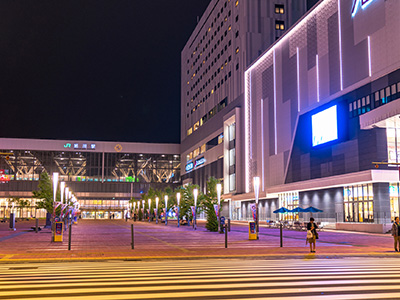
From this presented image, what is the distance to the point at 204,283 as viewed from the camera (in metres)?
12.0

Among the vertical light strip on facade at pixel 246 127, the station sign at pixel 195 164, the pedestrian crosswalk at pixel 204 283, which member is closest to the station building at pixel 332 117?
the vertical light strip on facade at pixel 246 127

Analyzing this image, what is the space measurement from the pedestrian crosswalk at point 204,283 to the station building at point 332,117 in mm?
29854

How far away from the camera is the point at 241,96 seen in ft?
298

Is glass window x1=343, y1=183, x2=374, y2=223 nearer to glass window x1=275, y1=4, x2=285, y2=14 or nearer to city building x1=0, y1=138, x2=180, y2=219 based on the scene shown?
glass window x1=275, y1=4, x2=285, y2=14

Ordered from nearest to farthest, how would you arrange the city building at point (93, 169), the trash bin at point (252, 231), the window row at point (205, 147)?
the trash bin at point (252, 231) < the window row at point (205, 147) < the city building at point (93, 169)

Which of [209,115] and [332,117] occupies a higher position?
[209,115]

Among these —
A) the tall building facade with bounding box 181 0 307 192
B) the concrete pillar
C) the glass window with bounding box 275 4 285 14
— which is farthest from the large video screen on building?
the glass window with bounding box 275 4 285 14

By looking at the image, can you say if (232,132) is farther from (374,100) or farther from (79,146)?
(79,146)

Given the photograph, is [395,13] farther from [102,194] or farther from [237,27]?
[102,194]

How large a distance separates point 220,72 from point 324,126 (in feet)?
171

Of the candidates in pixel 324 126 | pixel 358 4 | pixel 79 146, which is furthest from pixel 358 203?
pixel 79 146

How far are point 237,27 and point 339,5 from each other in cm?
4016

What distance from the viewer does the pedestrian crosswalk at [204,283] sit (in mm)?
10203

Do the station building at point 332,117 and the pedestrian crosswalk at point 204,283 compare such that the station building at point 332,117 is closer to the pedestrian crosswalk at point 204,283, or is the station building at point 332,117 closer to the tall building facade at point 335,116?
the tall building facade at point 335,116
